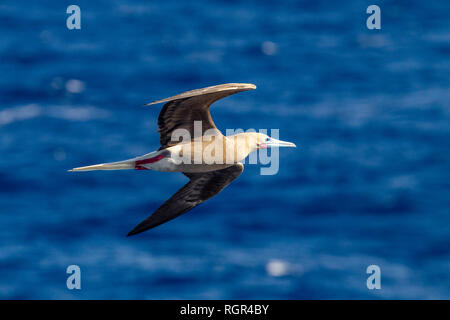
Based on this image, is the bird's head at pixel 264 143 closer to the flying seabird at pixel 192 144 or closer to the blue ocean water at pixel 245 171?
the flying seabird at pixel 192 144

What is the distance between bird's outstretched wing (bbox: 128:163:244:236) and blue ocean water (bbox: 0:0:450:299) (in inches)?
977

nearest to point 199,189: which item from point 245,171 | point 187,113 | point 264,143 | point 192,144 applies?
point 264,143

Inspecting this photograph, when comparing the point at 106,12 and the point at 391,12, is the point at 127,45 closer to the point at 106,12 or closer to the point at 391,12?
the point at 106,12

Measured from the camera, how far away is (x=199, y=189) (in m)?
19.9

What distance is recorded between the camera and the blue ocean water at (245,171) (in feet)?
153

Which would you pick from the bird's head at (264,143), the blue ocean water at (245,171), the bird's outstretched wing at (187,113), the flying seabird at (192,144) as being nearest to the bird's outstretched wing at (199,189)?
the flying seabird at (192,144)

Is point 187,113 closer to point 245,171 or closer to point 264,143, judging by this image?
point 264,143

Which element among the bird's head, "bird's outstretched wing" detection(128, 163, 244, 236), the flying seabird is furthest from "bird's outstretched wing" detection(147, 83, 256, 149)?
"bird's outstretched wing" detection(128, 163, 244, 236)

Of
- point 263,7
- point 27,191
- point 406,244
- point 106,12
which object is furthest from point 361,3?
point 27,191

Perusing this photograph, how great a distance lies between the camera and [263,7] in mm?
72750

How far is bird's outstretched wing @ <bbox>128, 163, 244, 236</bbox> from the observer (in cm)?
1975

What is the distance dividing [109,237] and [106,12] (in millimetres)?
27517

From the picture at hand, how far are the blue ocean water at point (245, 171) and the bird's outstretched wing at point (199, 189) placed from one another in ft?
81.4

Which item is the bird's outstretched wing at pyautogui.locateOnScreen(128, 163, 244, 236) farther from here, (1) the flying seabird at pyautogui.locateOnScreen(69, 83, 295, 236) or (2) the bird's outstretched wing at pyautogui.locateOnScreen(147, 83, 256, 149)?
(2) the bird's outstretched wing at pyautogui.locateOnScreen(147, 83, 256, 149)
